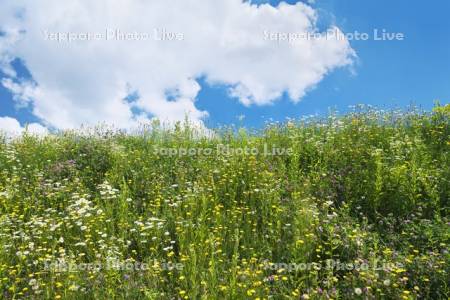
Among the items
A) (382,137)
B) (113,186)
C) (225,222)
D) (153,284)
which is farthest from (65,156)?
(382,137)

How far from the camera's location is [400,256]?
223 inches

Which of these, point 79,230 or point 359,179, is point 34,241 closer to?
point 79,230

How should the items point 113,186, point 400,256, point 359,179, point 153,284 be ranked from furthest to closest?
point 113,186 → point 359,179 → point 400,256 → point 153,284

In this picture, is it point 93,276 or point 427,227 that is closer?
point 93,276

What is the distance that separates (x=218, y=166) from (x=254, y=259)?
355cm

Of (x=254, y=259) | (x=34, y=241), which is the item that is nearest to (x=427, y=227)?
(x=254, y=259)

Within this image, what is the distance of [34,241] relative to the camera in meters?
6.91

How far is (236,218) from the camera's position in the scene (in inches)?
281

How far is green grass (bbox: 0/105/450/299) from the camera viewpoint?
5312 millimetres

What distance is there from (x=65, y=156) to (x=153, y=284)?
6127 millimetres

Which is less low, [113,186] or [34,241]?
[113,186]

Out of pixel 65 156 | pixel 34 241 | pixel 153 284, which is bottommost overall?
pixel 153 284

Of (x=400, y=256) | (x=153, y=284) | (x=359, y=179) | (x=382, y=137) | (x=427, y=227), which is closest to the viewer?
(x=153, y=284)

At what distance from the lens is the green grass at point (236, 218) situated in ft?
17.4
